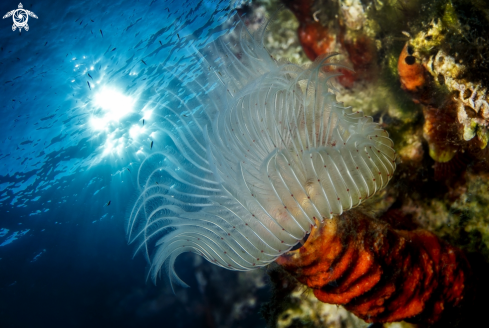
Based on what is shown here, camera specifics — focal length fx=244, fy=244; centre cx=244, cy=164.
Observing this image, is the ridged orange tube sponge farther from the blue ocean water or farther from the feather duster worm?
the blue ocean water

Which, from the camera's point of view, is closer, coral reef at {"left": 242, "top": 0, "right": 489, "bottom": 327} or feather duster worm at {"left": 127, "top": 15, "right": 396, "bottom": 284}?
feather duster worm at {"left": 127, "top": 15, "right": 396, "bottom": 284}

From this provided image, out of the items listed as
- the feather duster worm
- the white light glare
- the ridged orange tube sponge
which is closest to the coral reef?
the ridged orange tube sponge

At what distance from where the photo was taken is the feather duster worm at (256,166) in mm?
2494

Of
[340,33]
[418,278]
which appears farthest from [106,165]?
[418,278]

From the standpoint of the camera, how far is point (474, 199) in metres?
3.62

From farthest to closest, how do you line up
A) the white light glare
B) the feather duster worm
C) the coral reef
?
the white light glare, the coral reef, the feather duster worm

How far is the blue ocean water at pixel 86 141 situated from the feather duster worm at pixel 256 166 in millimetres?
809

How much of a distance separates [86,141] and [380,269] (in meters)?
17.0

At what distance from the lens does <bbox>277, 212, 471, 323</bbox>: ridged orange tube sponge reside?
2.78m

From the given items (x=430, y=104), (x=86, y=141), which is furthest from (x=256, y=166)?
(x=86, y=141)

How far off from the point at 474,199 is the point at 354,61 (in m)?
3.19

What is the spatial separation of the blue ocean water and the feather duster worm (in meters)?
0.81

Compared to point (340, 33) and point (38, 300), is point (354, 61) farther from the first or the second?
point (38, 300)

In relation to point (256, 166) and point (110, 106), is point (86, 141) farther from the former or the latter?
point (256, 166)
